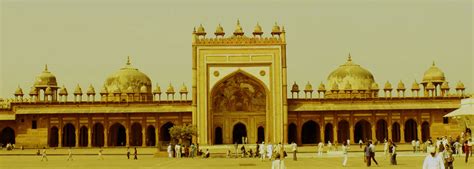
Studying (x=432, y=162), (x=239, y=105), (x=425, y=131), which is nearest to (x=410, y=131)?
(x=425, y=131)

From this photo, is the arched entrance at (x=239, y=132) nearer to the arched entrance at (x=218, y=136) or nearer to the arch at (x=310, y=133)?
the arched entrance at (x=218, y=136)

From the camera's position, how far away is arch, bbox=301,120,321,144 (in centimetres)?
4706

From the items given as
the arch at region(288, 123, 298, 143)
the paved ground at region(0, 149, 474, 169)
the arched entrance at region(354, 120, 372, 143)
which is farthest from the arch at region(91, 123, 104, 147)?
the paved ground at region(0, 149, 474, 169)

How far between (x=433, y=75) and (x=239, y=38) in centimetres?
1569

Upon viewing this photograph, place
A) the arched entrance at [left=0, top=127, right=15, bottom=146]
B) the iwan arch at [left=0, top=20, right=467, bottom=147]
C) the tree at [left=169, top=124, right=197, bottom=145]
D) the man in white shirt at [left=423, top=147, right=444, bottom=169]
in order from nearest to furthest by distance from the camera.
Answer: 1. the man in white shirt at [left=423, top=147, right=444, bottom=169]
2. the tree at [left=169, top=124, right=197, bottom=145]
3. the iwan arch at [left=0, top=20, right=467, bottom=147]
4. the arched entrance at [left=0, top=127, right=15, bottom=146]

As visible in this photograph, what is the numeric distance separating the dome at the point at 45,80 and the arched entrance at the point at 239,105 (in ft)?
45.9

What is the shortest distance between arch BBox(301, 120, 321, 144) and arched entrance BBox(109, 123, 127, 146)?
11850mm

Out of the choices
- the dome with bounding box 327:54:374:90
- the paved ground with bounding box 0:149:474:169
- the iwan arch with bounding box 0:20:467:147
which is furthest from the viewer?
the dome with bounding box 327:54:374:90

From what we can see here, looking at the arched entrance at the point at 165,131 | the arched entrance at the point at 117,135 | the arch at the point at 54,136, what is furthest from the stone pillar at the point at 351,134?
the arch at the point at 54,136

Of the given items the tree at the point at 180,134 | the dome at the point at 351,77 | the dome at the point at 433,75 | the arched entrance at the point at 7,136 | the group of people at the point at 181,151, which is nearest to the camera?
the group of people at the point at 181,151

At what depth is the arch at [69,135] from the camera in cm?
4622

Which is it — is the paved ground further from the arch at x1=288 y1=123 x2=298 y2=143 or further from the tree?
the arch at x1=288 y1=123 x2=298 y2=143

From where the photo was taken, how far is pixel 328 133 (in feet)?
154

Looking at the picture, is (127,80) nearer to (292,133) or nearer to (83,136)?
(83,136)
